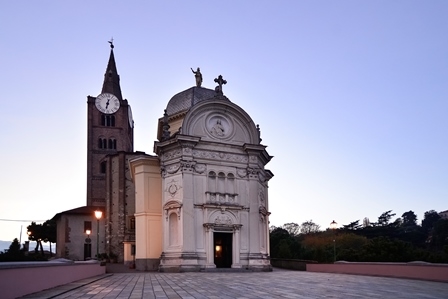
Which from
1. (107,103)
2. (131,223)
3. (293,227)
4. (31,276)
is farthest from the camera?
(293,227)

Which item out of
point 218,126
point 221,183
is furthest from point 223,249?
point 218,126

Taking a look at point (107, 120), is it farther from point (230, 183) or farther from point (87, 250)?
point (230, 183)

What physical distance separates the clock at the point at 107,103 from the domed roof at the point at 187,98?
4435 centimetres

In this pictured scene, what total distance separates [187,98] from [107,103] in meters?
47.4

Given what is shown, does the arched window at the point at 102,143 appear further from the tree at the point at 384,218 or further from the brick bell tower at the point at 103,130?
the tree at the point at 384,218

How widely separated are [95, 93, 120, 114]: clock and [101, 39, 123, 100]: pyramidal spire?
4457mm

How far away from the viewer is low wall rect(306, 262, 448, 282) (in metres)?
20.4

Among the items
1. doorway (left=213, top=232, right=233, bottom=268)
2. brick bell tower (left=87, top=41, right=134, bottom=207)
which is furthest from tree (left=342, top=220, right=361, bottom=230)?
doorway (left=213, top=232, right=233, bottom=268)

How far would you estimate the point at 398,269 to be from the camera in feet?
78.7

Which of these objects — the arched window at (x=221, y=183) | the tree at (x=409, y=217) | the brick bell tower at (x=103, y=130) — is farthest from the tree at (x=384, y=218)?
the arched window at (x=221, y=183)

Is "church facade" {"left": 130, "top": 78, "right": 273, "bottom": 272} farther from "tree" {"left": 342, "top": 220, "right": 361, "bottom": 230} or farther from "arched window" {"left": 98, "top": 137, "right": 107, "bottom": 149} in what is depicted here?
"tree" {"left": 342, "top": 220, "right": 361, "bottom": 230}

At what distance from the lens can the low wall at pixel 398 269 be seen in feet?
66.9

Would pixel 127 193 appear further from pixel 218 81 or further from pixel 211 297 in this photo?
pixel 211 297

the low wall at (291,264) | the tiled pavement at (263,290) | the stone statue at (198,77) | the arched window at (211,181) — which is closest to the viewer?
the tiled pavement at (263,290)
